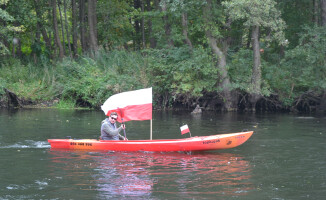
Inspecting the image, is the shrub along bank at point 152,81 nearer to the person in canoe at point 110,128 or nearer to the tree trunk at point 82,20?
the tree trunk at point 82,20

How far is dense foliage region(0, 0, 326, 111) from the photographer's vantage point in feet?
89.1

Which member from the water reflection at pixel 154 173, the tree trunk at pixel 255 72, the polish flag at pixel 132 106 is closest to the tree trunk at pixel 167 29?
the tree trunk at pixel 255 72

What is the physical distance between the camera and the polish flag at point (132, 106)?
1551cm

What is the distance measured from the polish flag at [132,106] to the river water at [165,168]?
52.0 inches

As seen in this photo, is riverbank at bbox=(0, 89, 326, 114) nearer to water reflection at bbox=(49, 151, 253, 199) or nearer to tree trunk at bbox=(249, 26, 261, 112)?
tree trunk at bbox=(249, 26, 261, 112)

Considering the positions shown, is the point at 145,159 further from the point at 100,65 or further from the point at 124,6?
the point at 124,6

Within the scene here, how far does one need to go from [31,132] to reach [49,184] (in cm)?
847

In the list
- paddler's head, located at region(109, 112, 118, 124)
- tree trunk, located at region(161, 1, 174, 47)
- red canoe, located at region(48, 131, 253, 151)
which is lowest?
red canoe, located at region(48, 131, 253, 151)

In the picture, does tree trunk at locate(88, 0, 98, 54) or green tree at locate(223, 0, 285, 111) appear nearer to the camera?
green tree at locate(223, 0, 285, 111)

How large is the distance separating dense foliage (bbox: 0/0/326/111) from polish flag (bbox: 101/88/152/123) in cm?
1156

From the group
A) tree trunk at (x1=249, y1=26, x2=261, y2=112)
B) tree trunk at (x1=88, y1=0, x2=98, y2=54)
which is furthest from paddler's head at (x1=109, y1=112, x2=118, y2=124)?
tree trunk at (x1=88, y1=0, x2=98, y2=54)

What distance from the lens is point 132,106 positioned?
15.5m

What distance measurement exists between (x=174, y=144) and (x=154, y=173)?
2.81 m

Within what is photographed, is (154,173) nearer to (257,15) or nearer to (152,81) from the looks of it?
(257,15)
